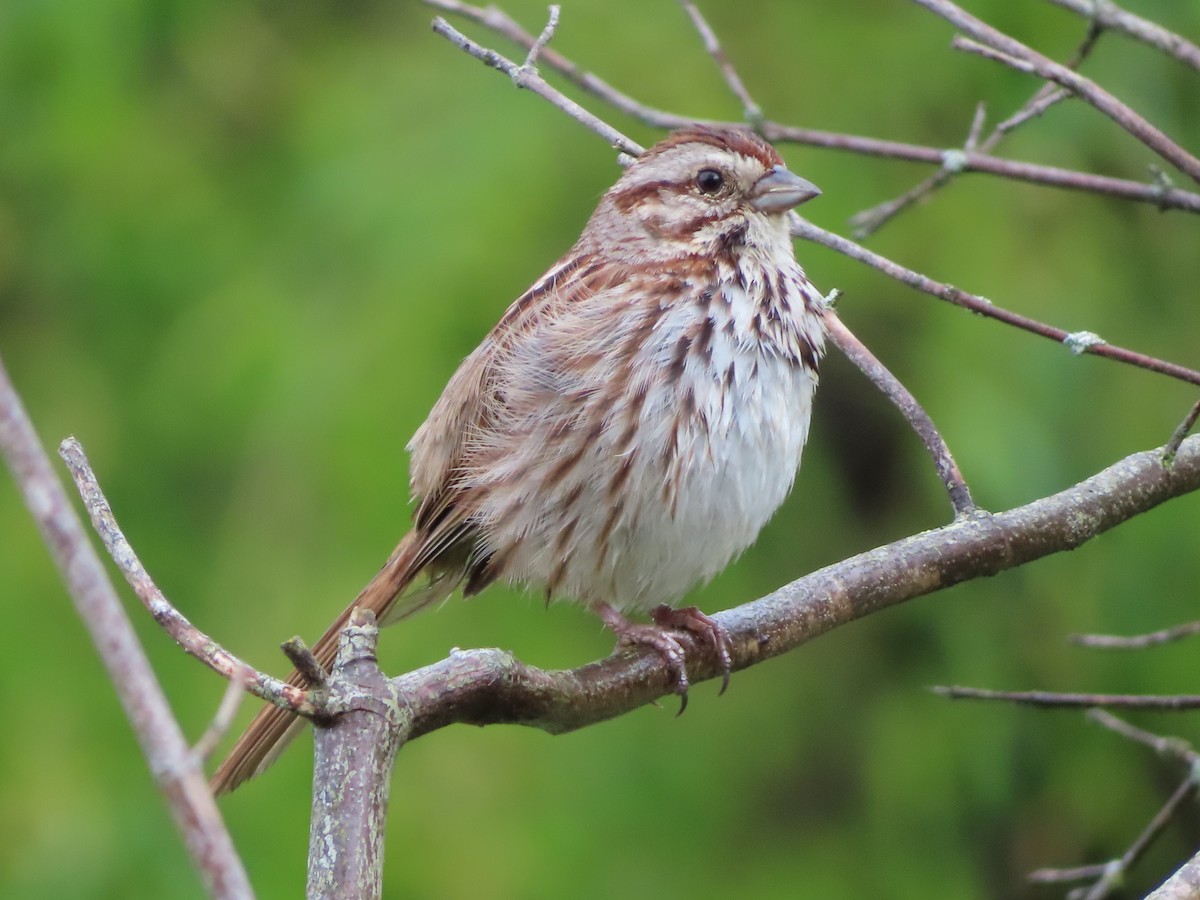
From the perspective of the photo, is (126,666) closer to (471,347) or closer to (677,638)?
(677,638)

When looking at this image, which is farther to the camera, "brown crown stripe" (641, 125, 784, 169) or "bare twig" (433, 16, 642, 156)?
"brown crown stripe" (641, 125, 784, 169)

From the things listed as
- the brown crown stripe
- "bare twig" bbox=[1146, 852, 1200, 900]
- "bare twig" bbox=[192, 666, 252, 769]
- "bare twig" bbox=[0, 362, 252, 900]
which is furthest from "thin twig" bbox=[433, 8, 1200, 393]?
"bare twig" bbox=[0, 362, 252, 900]

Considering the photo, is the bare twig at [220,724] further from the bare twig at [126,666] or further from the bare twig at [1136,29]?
the bare twig at [1136,29]

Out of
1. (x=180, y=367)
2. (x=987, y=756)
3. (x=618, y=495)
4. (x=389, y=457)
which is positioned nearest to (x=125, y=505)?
(x=180, y=367)

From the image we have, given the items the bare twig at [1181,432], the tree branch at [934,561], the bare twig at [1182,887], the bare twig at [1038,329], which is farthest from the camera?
the tree branch at [934,561]

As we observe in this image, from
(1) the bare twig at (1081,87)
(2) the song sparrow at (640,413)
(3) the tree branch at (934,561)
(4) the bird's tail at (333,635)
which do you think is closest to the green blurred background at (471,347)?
(4) the bird's tail at (333,635)

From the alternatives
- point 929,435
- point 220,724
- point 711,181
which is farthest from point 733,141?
point 220,724

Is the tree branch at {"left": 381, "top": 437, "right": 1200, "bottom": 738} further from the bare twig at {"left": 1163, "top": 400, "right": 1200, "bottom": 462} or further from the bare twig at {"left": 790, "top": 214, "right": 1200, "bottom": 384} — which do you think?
the bare twig at {"left": 790, "top": 214, "right": 1200, "bottom": 384}
